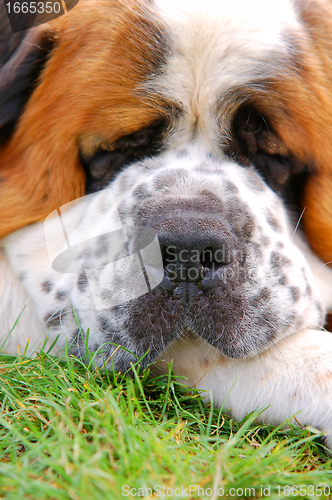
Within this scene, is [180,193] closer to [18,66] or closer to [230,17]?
[230,17]

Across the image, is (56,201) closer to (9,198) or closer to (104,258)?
(9,198)

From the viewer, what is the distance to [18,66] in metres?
1.67

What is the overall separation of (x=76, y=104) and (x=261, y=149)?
0.67 m

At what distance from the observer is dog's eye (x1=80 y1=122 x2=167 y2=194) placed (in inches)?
65.1

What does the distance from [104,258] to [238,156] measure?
620 mm

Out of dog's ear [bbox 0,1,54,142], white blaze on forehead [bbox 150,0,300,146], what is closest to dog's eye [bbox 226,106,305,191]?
white blaze on forehead [bbox 150,0,300,146]

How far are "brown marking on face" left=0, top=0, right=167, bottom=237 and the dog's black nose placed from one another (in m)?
0.46

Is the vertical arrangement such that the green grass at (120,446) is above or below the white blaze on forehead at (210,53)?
below

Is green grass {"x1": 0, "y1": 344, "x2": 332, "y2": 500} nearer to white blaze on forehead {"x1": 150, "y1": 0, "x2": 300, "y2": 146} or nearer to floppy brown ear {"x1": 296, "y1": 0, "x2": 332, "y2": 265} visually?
floppy brown ear {"x1": 296, "y1": 0, "x2": 332, "y2": 265}

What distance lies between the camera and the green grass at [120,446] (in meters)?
0.85

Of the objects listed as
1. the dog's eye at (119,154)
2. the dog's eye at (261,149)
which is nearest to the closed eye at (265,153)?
the dog's eye at (261,149)

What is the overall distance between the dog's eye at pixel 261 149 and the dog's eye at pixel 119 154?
0.87 ft
